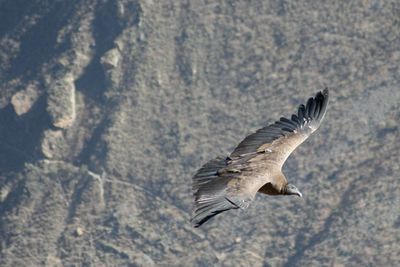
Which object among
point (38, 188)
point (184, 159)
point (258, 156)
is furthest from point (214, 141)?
point (258, 156)

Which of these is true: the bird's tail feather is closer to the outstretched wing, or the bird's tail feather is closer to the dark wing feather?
the dark wing feather

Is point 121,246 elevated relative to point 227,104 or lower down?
lower down

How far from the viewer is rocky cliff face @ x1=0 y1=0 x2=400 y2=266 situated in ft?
117

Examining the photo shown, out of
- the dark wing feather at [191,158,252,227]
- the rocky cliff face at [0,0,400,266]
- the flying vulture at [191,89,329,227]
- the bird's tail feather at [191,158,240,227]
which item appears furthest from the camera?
the rocky cliff face at [0,0,400,266]

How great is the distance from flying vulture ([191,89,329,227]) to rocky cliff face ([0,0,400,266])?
1407 centimetres

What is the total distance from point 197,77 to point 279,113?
378cm

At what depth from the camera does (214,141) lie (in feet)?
125

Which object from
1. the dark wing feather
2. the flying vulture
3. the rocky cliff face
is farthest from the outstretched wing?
the rocky cliff face

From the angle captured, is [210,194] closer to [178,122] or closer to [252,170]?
[252,170]

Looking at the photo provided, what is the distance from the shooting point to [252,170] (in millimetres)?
18312

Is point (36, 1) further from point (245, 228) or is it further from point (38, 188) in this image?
point (245, 228)

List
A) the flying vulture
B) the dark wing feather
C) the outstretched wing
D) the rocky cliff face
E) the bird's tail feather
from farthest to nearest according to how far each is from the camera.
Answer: the rocky cliff face → the outstretched wing → the flying vulture → the dark wing feather → the bird's tail feather

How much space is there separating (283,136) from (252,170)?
2117 mm

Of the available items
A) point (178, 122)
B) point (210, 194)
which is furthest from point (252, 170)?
point (178, 122)
